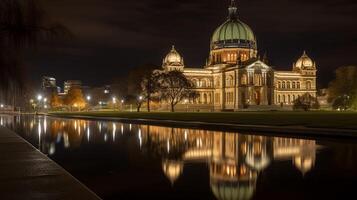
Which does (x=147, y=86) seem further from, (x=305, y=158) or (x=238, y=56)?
(x=305, y=158)

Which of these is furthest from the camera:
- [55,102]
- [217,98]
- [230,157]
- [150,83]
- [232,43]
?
[55,102]

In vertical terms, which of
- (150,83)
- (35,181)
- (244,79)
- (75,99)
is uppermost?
(244,79)

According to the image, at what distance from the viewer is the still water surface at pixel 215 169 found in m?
12.8

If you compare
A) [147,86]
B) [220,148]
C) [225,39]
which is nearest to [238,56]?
[225,39]

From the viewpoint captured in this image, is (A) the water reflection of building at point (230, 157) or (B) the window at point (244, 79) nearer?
(A) the water reflection of building at point (230, 157)

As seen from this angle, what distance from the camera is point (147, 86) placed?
323ft

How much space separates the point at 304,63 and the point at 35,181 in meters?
155

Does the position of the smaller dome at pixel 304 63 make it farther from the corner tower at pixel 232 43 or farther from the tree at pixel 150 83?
the tree at pixel 150 83

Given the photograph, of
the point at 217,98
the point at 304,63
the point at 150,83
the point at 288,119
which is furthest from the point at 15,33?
the point at 304,63

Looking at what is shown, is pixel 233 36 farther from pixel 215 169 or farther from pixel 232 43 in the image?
pixel 215 169

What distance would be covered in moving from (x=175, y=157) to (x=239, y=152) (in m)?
3.42

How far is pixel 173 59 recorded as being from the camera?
478 ft

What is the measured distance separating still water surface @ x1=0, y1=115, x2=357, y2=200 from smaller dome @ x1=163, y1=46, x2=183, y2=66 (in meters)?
119

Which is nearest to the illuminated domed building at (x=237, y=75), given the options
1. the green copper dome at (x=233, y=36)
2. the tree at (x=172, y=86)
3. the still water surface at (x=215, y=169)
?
the green copper dome at (x=233, y=36)
